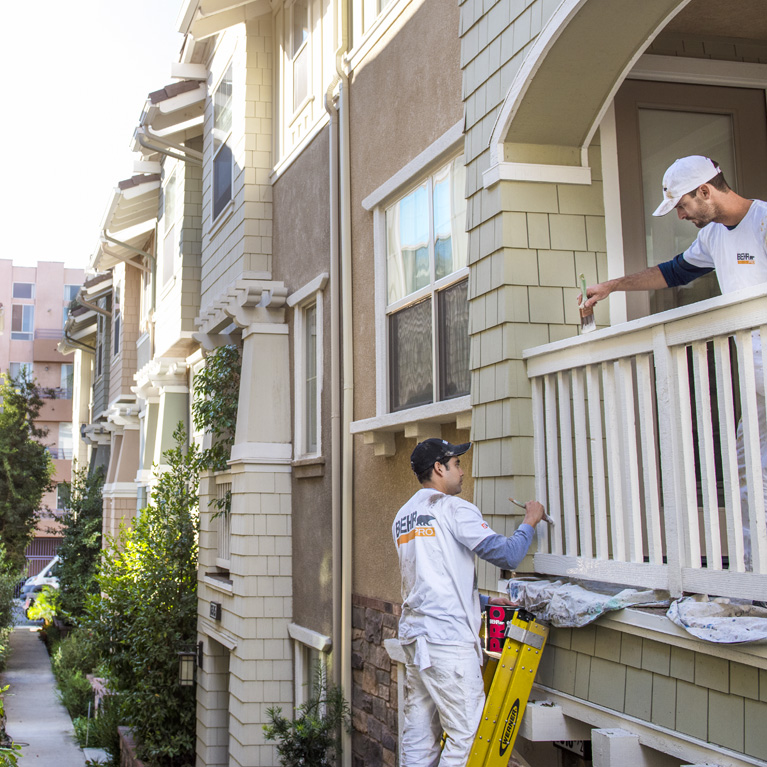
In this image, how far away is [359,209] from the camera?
8375 mm

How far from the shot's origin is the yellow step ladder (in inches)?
174

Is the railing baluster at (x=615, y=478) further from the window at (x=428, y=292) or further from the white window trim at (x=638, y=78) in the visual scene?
the window at (x=428, y=292)

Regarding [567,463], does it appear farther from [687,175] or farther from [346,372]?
[346,372]

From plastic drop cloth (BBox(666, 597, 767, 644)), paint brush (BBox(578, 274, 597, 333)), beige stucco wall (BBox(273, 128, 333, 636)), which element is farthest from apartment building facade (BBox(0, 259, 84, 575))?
plastic drop cloth (BBox(666, 597, 767, 644))

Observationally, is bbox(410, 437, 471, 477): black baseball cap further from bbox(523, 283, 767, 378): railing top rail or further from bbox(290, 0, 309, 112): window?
bbox(290, 0, 309, 112): window

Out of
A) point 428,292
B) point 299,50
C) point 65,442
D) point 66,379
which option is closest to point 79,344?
point 65,442

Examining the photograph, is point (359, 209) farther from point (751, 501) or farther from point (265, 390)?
point (751, 501)

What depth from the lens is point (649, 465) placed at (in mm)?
4125

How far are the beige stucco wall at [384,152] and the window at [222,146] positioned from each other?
4.10 m

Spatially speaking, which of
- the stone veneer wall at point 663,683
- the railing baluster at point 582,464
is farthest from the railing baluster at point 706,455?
the railing baluster at point 582,464

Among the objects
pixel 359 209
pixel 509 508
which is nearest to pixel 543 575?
pixel 509 508

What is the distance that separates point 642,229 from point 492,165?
112cm

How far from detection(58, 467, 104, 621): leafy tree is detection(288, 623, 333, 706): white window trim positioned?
14382mm

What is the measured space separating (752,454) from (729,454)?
0.32 feet
